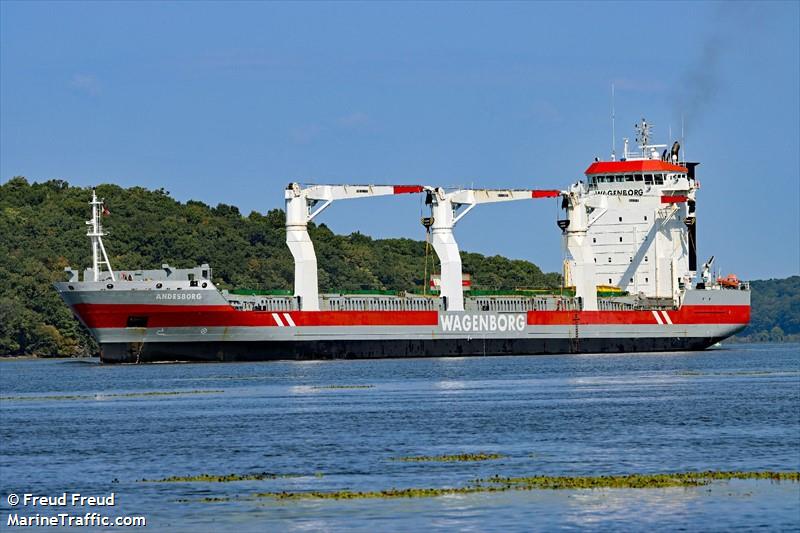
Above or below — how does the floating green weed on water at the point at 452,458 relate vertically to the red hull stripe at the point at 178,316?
below

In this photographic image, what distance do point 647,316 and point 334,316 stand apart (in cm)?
2182

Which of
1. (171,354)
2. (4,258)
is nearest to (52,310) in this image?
(4,258)

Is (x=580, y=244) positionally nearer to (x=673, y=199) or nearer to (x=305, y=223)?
(x=673, y=199)

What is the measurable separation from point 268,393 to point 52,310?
7103 centimetres

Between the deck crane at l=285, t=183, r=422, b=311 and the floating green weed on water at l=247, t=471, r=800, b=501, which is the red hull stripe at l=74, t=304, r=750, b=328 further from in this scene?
the floating green weed on water at l=247, t=471, r=800, b=501

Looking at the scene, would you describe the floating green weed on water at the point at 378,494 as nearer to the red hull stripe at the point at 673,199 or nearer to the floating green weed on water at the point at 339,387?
the floating green weed on water at the point at 339,387

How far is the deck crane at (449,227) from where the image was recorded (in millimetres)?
91688

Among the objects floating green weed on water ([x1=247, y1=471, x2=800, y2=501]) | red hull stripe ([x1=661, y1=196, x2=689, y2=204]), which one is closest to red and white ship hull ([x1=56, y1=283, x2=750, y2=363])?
red hull stripe ([x1=661, y1=196, x2=689, y2=204])

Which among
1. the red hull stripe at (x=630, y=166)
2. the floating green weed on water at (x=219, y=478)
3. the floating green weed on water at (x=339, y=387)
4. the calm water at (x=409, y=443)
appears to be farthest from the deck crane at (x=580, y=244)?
the floating green weed on water at (x=219, y=478)

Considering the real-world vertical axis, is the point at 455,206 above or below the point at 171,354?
above

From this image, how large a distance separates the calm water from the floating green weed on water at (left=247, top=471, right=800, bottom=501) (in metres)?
→ 0.51

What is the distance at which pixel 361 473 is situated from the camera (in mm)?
31594

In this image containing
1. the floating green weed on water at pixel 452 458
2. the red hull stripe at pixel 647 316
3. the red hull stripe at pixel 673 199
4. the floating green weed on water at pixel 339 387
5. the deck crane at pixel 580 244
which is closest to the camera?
the floating green weed on water at pixel 452 458

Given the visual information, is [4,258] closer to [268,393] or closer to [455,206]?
[455,206]
